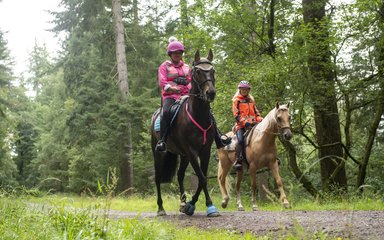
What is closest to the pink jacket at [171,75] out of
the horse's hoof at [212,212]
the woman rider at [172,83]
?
the woman rider at [172,83]

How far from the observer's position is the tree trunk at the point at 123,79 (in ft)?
77.3

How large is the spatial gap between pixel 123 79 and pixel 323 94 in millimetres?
15077

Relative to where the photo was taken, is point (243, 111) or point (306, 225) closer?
point (306, 225)

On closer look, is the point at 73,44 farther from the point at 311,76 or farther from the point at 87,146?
the point at 311,76

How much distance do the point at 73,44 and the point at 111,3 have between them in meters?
3.50

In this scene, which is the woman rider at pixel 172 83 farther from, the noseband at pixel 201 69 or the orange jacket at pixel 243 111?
the orange jacket at pixel 243 111

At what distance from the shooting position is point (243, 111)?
10.2m

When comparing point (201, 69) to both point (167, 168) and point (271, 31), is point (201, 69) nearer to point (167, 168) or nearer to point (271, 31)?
point (167, 168)

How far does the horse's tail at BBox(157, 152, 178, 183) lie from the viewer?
8.91 m

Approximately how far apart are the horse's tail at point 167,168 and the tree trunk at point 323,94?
3892mm

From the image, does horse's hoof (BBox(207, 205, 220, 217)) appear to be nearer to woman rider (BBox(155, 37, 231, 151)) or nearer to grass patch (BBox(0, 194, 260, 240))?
woman rider (BBox(155, 37, 231, 151))

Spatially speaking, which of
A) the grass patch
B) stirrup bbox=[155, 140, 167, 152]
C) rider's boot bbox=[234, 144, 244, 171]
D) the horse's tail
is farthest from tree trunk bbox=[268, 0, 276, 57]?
the grass patch

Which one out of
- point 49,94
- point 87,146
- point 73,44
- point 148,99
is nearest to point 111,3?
point 73,44

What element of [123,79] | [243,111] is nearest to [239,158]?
[243,111]
